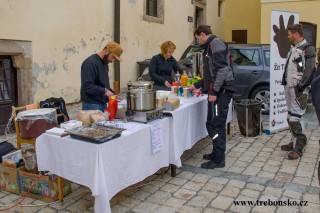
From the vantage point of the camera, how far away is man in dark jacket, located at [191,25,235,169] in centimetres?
441

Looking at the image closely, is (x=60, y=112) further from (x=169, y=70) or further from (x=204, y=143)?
(x=204, y=143)

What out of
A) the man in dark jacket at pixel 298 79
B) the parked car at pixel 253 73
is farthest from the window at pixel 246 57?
the man in dark jacket at pixel 298 79

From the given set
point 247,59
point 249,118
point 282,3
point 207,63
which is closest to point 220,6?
point 282,3

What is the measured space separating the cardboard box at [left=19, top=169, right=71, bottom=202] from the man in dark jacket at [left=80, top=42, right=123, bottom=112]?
40.3 inches

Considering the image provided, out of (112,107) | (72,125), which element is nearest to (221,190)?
(112,107)

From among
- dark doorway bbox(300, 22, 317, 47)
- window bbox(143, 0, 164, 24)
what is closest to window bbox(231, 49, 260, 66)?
window bbox(143, 0, 164, 24)

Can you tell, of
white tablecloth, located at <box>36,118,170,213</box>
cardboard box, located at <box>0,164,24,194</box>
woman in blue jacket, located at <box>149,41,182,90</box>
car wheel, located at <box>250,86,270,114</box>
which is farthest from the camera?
car wheel, located at <box>250,86,270,114</box>

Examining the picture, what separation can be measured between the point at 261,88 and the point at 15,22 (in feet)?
17.1

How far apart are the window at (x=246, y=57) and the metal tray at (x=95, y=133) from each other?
553 centimetres

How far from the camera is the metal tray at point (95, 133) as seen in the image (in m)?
3.08

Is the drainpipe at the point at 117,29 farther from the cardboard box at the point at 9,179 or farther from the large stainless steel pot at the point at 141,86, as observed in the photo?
the large stainless steel pot at the point at 141,86

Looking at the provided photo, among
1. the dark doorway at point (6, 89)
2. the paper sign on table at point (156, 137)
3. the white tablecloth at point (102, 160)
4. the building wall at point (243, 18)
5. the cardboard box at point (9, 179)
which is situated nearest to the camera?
the white tablecloth at point (102, 160)

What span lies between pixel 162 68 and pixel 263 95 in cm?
320

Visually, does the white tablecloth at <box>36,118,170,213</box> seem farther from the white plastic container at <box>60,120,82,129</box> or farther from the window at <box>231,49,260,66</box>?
the window at <box>231,49,260,66</box>
